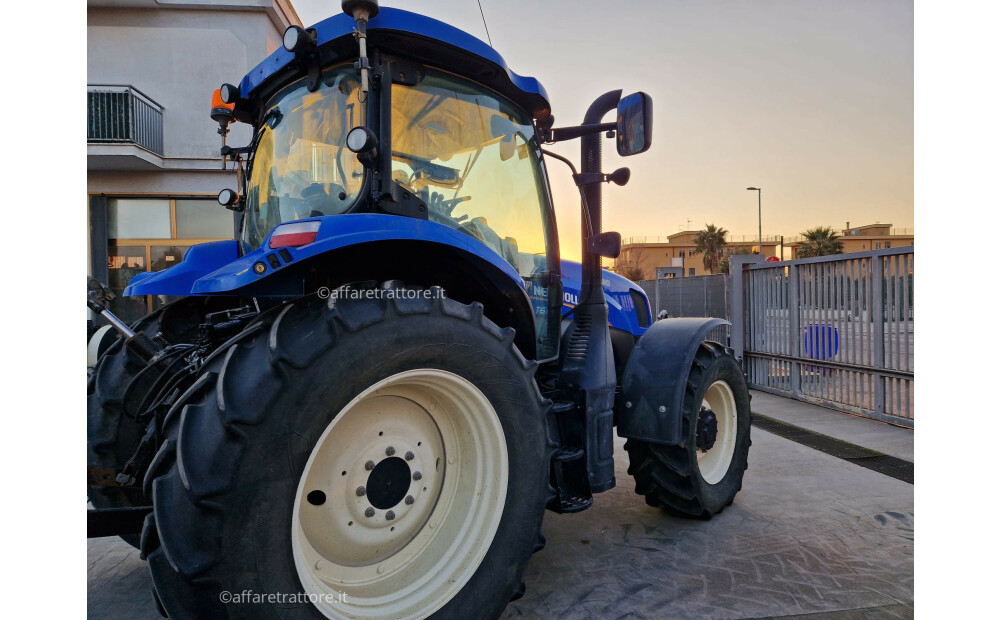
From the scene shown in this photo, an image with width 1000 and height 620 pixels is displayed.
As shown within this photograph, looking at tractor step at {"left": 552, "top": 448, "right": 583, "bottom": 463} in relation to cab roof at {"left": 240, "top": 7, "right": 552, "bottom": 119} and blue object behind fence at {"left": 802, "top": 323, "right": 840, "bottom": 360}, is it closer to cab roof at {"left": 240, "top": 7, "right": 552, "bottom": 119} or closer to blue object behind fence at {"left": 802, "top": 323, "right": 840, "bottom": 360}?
cab roof at {"left": 240, "top": 7, "right": 552, "bottom": 119}

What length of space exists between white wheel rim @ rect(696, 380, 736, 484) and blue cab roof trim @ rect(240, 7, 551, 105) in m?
2.38

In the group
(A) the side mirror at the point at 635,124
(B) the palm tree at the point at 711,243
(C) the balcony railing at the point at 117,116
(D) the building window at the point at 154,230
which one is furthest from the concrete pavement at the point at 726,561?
(B) the palm tree at the point at 711,243

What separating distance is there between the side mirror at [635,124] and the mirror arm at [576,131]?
0.13 metres

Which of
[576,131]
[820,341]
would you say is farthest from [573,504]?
[820,341]

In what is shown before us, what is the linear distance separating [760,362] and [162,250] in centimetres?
1082

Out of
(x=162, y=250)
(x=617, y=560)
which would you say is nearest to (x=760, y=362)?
(x=617, y=560)

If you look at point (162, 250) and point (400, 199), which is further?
point (162, 250)

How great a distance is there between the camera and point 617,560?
2996mm

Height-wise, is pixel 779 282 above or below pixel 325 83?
below

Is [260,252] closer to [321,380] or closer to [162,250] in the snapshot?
[321,380]

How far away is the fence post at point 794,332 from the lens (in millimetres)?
7531

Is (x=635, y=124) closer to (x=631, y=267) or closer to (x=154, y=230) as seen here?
(x=154, y=230)

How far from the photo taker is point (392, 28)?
2.26m

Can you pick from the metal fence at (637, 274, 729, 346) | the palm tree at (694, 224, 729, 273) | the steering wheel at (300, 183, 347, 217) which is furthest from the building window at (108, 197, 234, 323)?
the palm tree at (694, 224, 729, 273)
